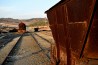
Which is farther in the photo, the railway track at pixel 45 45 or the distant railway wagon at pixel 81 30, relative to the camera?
the railway track at pixel 45 45

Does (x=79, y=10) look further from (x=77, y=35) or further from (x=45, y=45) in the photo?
(x=45, y=45)

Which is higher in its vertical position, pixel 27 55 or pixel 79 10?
pixel 79 10

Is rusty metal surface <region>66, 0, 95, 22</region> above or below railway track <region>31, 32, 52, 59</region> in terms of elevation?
above

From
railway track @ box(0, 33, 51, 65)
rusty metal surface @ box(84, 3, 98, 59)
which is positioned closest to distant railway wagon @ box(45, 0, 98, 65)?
rusty metal surface @ box(84, 3, 98, 59)

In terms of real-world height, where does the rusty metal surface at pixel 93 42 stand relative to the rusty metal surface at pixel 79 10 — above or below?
below

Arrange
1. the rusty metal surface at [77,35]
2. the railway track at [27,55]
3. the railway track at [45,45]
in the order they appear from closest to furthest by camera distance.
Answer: the rusty metal surface at [77,35] < the railway track at [27,55] < the railway track at [45,45]

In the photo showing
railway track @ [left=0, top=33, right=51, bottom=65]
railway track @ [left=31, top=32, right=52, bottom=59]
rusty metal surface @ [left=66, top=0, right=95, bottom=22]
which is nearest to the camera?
rusty metal surface @ [left=66, top=0, right=95, bottom=22]

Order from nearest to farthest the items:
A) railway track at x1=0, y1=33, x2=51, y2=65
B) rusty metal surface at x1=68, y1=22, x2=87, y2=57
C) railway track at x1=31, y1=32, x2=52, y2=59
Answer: rusty metal surface at x1=68, y1=22, x2=87, y2=57
railway track at x1=0, y1=33, x2=51, y2=65
railway track at x1=31, y1=32, x2=52, y2=59

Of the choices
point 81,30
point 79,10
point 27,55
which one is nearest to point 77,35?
point 81,30

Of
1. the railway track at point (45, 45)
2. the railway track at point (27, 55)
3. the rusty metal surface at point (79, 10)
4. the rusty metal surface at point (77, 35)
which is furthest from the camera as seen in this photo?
the railway track at point (45, 45)

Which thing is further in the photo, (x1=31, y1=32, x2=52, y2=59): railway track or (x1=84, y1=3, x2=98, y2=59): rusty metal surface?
(x1=31, y1=32, x2=52, y2=59): railway track

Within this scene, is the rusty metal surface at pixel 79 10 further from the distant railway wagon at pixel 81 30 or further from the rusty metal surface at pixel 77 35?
A: the rusty metal surface at pixel 77 35

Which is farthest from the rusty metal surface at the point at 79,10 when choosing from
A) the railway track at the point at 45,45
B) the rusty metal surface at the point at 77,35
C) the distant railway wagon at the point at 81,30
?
the railway track at the point at 45,45

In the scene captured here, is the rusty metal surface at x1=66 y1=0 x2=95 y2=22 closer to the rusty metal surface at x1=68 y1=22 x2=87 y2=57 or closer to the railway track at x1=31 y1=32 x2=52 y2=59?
the rusty metal surface at x1=68 y1=22 x2=87 y2=57
